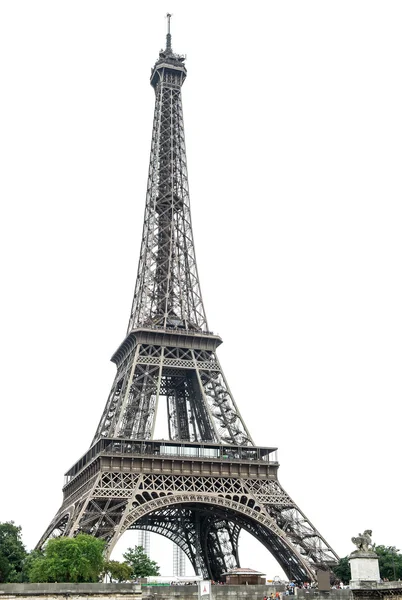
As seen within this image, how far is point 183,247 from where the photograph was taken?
85.0m

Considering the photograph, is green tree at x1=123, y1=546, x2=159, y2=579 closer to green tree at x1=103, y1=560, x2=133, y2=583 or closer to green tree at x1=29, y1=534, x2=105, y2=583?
green tree at x1=103, y1=560, x2=133, y2=583

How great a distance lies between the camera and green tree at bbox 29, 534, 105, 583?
1981 inches

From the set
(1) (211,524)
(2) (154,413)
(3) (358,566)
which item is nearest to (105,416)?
(2) (154,413)

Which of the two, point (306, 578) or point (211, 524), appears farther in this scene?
point (211, 524)

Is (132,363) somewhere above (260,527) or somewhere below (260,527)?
above

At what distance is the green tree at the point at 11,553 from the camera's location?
2354 inches

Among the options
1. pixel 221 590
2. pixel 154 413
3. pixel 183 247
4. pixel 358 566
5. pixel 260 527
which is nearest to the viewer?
pixel 358 566

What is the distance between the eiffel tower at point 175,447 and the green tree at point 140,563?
371cm

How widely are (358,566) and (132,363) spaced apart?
4179 cm

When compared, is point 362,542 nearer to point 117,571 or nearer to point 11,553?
point 117,571

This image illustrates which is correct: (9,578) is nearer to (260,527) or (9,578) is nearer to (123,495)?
(123,495)

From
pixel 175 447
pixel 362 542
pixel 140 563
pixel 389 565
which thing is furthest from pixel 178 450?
pixel 362 542

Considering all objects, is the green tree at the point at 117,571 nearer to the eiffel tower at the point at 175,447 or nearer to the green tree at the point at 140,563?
the eiffel tower at the point at 175,447

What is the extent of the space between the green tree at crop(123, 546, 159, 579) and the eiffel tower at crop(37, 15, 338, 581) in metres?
3.71
